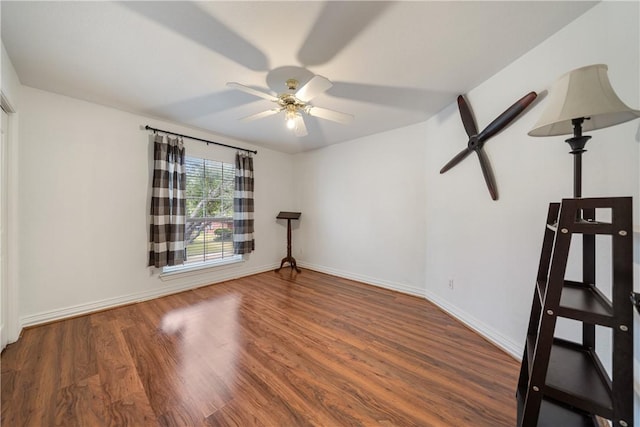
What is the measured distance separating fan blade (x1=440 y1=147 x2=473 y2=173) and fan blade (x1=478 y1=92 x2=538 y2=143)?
17 cm

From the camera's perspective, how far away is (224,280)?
3.58 metres

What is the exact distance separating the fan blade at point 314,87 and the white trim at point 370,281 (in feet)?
8.73

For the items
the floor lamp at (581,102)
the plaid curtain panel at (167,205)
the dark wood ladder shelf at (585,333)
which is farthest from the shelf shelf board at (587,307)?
the plaid curtain panel at (167,205)

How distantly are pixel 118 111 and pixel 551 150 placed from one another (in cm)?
411

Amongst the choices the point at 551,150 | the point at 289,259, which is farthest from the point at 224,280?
the point at 551,150

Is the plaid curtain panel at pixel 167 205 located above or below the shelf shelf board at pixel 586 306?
above

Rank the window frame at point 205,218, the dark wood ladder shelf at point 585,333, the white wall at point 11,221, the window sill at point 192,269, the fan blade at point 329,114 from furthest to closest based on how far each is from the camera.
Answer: the window frame at point 205,218 → the window sill at point 192,269 → the fan blade at point 329,114 → the white wall at point 11,221 → the dark wood ladder shelf at point 585,333

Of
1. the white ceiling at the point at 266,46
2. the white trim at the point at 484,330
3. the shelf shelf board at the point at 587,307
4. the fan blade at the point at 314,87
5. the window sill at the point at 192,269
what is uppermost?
the white ceiling at the point at 266,46

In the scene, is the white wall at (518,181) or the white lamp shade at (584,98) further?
the white wall at (518,181)

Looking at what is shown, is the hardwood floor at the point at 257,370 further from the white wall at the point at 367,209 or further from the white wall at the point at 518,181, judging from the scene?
the white wall at the point at 367,209

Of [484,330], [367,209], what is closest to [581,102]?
[484,330]

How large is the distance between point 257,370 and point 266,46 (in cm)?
229

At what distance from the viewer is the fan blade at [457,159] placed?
2.20 m

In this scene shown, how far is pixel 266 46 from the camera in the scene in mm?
1580
